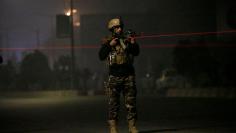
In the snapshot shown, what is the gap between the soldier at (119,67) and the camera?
852 cm

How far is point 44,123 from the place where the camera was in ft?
39.0

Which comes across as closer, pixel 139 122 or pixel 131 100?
pixel 131 100

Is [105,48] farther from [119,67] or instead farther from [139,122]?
[139,122]

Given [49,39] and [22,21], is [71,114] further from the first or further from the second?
[49,39]

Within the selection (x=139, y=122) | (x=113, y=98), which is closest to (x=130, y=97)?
(x=113, y=98)

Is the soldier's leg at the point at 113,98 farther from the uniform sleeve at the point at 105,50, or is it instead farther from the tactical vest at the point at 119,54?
the uniform sleeve at the point at 105,50

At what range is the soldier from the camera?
8.52 metres

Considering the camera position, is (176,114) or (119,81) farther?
(176,114)

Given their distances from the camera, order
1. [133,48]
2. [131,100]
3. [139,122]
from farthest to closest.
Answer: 1. [139,122]
2. [131,100]
3. [133,48]

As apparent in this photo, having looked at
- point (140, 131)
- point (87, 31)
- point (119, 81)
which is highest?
point (87, 31)

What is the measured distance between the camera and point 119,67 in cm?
859

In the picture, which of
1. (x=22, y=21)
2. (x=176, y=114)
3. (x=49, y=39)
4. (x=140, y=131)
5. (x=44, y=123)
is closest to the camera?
(x=140, y=131)

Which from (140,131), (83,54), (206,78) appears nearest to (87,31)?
(83,54)

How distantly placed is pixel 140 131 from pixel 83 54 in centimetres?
4912
